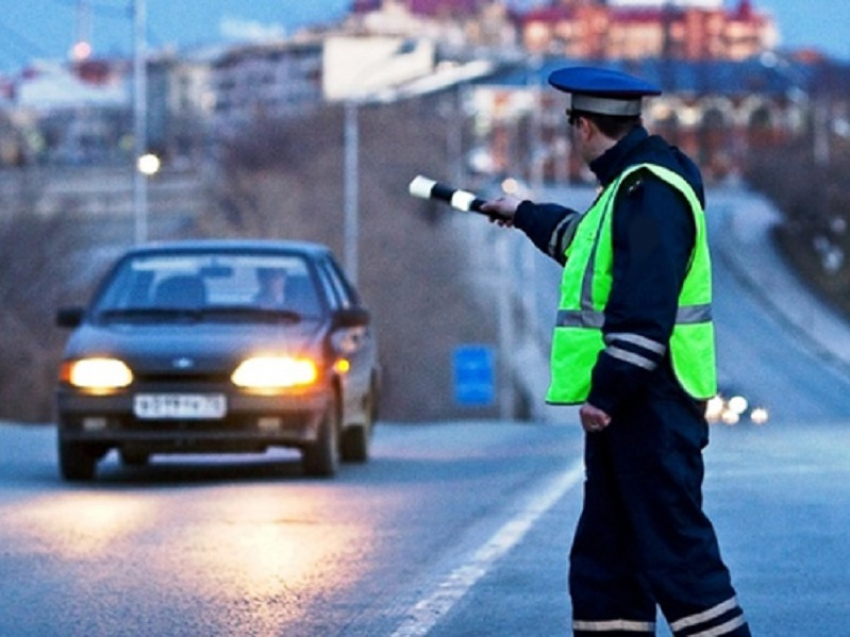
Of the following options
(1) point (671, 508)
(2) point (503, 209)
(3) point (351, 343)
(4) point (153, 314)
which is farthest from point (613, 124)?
(3) point (351, 343)

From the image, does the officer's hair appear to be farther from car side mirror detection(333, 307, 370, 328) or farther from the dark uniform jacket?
car side mirror detection(333, 307, 370, 328)

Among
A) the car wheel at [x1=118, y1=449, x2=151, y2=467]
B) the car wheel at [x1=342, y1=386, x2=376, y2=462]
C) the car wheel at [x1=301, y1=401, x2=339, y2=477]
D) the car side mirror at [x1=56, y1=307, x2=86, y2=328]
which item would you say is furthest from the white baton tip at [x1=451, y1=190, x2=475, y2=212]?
the car wheel at [x1=118, y1=449, x2=151, y2=467]

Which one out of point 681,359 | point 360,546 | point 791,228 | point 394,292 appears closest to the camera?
point 681,359

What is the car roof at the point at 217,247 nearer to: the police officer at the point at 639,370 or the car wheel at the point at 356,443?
the car wheel at the point at 356,443

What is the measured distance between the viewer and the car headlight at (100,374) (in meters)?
16.8

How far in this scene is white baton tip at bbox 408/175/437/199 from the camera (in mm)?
8779

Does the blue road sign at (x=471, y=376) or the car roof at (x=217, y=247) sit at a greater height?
the car roof at (x=217, y=247)

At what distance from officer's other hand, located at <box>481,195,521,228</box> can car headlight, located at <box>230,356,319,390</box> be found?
28.9 ft

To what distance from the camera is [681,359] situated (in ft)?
24.0

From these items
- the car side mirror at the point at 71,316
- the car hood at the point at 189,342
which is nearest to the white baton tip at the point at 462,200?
the car hood at the point at 189,342

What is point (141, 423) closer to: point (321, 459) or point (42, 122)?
point (321, 459)

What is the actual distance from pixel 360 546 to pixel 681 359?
5.26 metres

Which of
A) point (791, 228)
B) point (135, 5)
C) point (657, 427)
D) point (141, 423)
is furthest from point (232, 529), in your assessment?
point (791, 228)

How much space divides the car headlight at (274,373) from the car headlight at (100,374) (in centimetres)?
66
